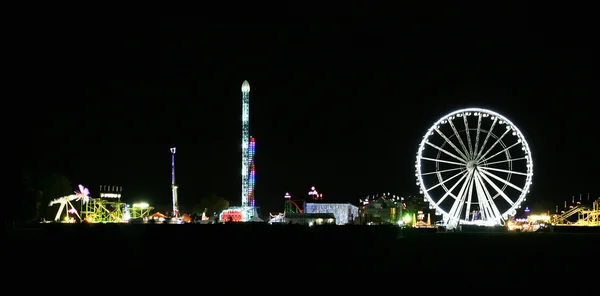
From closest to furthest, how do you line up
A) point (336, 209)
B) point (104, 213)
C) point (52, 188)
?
point (52, 188) < point (104, 213) < point (336, 209)

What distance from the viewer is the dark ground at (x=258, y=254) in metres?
23.2

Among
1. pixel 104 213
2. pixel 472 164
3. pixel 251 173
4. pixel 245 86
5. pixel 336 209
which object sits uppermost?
pixel 245 86

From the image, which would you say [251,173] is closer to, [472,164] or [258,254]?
[472,164]

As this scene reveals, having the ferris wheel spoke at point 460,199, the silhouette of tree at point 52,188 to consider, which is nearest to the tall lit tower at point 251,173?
the silhouette of tree at point 52,188

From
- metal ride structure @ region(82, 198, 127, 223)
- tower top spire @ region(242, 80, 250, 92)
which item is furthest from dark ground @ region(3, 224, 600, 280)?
tower top spire @ region(242, 80, 250, 92)

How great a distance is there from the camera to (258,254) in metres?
28.9

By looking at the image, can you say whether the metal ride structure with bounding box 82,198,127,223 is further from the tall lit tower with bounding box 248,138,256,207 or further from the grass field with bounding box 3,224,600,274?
the grass field with bounding box 3,224,600,274

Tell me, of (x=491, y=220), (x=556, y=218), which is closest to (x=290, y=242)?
(x=491, y=220)

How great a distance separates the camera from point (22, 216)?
44.1 metres

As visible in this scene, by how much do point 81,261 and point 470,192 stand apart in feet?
149

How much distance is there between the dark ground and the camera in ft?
76.0

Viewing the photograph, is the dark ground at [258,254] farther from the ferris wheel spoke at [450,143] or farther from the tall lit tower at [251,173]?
the tall lit tower at [251,173]

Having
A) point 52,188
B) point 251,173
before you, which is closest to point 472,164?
point 251,173

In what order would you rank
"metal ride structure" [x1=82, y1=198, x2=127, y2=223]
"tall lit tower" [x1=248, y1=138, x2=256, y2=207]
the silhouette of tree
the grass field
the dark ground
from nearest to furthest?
the dark ground < the grass field < the silhouette of tree < "metal ride structure" [x1=82, y1=198, x2=127, y2=223] < "tall lit tower" [x1=248, y1=138, x2=256, y2=207]
